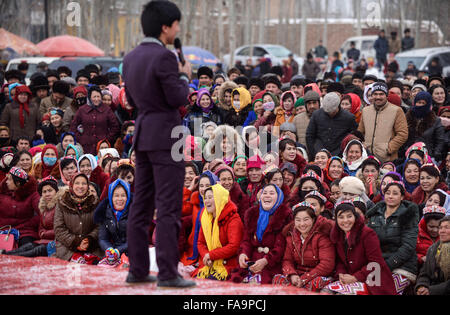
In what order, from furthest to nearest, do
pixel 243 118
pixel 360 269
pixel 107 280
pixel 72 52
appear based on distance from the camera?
pixel 72 52 → pixel 243 118 → pixel 360 269 → pixel 107 280

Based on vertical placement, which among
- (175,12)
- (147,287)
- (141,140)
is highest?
(175,12)

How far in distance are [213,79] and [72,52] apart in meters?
13.9

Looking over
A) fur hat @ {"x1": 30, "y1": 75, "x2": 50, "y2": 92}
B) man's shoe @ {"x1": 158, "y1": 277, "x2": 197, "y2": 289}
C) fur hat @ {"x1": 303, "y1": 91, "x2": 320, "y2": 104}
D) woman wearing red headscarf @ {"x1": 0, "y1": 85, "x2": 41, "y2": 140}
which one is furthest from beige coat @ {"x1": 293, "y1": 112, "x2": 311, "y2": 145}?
man's shoe @ {"x1": 158, "y1": 277, "x2": 197, "y2": 289}

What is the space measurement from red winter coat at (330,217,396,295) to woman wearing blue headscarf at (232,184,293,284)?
660mm

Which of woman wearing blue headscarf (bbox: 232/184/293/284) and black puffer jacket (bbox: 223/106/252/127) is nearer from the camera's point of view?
woman wearing blue headscarf (bbox: 232/184/293/284)

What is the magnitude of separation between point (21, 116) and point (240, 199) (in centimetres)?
619

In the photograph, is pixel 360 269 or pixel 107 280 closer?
pixel 107 280

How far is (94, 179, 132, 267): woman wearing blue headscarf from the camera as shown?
7582 mm

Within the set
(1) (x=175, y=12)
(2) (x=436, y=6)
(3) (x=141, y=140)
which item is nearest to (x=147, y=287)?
(3) (x=141, y=140)

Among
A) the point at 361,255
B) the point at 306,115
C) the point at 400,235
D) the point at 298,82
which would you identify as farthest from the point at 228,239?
the point at 298,82

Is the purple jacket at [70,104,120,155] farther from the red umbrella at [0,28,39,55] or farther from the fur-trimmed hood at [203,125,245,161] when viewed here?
the red umbrella at [0,28,39,55]

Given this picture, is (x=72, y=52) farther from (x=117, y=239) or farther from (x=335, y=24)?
(x=335, y=24)

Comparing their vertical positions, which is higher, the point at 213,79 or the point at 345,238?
the point at 213,79

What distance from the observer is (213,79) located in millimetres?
13453
